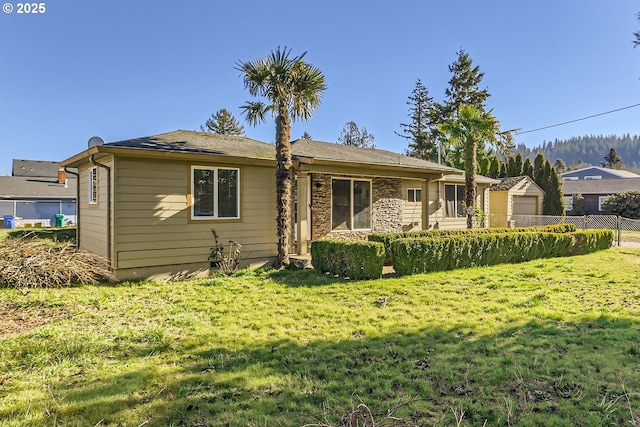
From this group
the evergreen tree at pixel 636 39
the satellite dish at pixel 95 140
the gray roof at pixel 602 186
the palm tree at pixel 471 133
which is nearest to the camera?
the evergreen tree at pixel 636 39

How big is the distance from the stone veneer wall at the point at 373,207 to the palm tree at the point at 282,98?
2.34 meters

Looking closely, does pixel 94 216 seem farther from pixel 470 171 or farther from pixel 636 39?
pixel 470 171

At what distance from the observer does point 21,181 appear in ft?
86.1

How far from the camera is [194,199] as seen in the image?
8641mm

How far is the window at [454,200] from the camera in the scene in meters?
17.1

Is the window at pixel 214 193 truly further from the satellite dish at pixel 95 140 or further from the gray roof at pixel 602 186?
the gray roof at pixel 602 186

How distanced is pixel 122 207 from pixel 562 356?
7.89 meters

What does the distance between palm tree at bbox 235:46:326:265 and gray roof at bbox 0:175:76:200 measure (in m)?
23.4

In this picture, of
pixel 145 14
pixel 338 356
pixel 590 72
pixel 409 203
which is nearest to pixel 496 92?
pixel 590 72

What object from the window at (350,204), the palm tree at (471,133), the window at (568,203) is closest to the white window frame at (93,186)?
the window at (350,204)

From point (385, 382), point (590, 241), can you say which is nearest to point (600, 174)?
point (590, 241)

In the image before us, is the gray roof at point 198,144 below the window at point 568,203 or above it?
above

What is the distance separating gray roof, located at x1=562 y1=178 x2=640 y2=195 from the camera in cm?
3002

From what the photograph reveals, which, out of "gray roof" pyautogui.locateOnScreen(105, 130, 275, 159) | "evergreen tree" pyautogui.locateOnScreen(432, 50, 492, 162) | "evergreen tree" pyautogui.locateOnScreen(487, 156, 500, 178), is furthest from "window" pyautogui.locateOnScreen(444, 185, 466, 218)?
"evergreen tree" pyautogui.locateOnScreen(432, 50, 492, 162)
